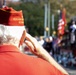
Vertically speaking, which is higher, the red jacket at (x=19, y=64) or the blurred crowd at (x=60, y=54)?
the red jacket at (x=19, y=64)

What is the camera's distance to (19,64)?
2670mm

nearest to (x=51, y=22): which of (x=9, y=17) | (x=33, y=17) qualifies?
(x=33, y=17)

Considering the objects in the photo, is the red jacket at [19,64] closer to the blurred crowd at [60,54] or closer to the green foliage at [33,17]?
the blurred crowd at [60,54]

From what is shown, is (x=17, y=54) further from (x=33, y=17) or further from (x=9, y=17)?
(x=33, y=17)

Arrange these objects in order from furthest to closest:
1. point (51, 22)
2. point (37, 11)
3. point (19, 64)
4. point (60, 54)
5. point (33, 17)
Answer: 1. point (37, 11)
2. point (33, 17)
3. point (51, 22)
4. point (60, 54)
5. point (19, 64)

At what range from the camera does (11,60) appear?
2.69 metres

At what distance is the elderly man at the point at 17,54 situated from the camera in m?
2.66

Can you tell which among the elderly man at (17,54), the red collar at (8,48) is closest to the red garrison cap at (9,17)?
the elderly man at (17,54)

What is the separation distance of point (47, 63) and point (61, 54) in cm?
2216

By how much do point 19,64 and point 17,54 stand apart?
0.10 metres

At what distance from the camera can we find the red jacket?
265 centimetres

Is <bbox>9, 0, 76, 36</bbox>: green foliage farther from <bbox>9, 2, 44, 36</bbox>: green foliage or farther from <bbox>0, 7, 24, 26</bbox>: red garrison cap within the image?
<bbox>0, 7, 24, 26</bbox>: red garrison cap

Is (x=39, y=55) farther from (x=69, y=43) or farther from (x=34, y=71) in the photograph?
(x=69, y=43)

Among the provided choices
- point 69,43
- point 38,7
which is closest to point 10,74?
point 69,43
